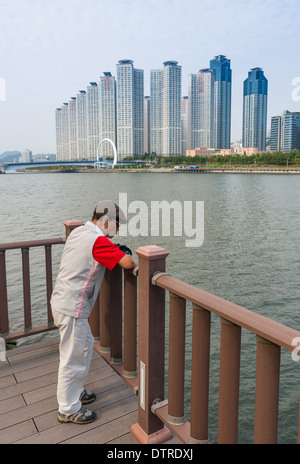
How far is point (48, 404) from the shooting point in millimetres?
2979

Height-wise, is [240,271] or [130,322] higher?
[130,322]

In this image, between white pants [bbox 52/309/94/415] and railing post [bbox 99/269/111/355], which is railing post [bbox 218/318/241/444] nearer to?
white pants [bbox 52/309/94/415]

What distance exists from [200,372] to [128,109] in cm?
20150

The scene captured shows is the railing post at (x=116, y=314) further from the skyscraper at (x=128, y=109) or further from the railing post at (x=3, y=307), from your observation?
the skyscraper at (x=128, y=109)

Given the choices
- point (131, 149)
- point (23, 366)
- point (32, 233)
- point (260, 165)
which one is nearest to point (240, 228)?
point (32, 233)

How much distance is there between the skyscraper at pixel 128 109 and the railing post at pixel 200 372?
7424 inches

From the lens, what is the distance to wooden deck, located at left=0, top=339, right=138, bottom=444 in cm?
262

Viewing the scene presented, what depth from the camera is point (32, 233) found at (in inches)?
844

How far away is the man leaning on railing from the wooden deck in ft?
0.41

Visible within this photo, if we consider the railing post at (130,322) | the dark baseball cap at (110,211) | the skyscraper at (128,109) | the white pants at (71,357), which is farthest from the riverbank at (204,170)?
the white pants at (71,357)

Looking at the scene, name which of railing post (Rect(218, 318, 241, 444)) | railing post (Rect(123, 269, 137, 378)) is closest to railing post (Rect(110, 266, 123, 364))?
railing post (Rect(123, 269, 137, 378))

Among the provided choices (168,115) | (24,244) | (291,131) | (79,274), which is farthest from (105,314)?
(168,115)

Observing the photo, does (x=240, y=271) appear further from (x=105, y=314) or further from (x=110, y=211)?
(x=110, y=211)

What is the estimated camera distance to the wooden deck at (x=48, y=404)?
2.62 metres
